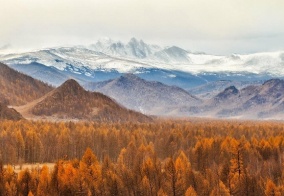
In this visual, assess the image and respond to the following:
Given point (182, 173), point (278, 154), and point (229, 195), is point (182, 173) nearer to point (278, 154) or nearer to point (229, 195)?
point (229, 195)

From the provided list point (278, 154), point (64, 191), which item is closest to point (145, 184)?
point (64, 191)

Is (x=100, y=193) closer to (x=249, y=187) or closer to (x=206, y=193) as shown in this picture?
(x=206, y=193)

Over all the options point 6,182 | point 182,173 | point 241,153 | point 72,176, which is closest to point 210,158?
point 241,153

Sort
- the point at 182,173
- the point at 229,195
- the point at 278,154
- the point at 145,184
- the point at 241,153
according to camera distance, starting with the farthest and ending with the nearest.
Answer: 1. the point at 278,154
2. the point at 241,153
3. the point at 182,173
4. the point at 145,184
5. the point at 229,195

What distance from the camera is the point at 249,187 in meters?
141

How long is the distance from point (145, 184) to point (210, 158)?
193ft

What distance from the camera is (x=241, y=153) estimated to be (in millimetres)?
180125

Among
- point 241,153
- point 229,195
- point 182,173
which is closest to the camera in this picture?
point 229,195

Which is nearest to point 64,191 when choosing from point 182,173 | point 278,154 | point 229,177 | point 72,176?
point 72,176

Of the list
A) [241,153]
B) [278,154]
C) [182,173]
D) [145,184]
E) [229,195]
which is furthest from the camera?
[278,154]

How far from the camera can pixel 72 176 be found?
463 feet

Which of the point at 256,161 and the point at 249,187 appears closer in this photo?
the point at 249,187

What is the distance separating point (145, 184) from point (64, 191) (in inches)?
910

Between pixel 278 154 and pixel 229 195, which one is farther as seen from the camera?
Result: pixel 278 154
